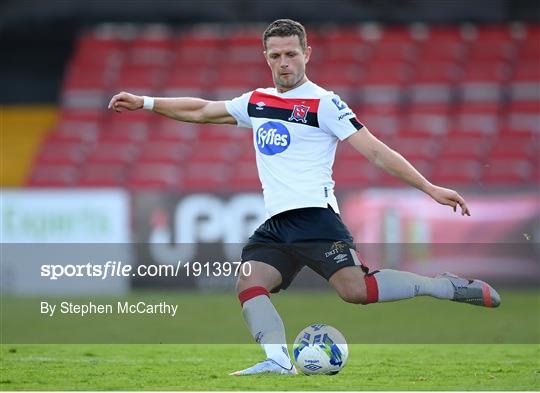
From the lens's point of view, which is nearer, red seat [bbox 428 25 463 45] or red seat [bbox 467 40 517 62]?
red seat [bbox 467 40 517 62]

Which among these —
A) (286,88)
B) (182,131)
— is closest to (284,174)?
(286,88)

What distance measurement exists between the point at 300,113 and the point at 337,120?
231 millimetres

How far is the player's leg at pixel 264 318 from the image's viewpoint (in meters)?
7.40

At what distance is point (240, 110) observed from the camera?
7914 mm

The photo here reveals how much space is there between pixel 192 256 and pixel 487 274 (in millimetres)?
3742

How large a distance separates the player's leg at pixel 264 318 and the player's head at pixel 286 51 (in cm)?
110

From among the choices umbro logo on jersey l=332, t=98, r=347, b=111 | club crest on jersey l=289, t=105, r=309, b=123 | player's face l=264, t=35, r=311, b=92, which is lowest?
club crest on jersey l=289, t=105, r=309, b=123

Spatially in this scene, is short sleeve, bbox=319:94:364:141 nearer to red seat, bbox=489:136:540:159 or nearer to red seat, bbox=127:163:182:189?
red seat, bbox=489:136:540:159

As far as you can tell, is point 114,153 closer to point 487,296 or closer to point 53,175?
point 53,175

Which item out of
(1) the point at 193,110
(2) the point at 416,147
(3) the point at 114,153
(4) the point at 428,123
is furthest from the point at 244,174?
(1) the point at 193,110

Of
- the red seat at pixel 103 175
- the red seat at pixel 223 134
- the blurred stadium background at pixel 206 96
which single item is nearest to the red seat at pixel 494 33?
the blurred stadium background at pixel 206 96

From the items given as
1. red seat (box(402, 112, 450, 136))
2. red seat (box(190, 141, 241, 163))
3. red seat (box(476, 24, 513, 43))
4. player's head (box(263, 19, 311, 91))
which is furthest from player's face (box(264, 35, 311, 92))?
red seat (box(476, 24, 513, 43))

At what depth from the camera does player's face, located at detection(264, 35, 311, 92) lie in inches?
298

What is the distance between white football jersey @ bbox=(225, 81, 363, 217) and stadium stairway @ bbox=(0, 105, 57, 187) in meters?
14.2
